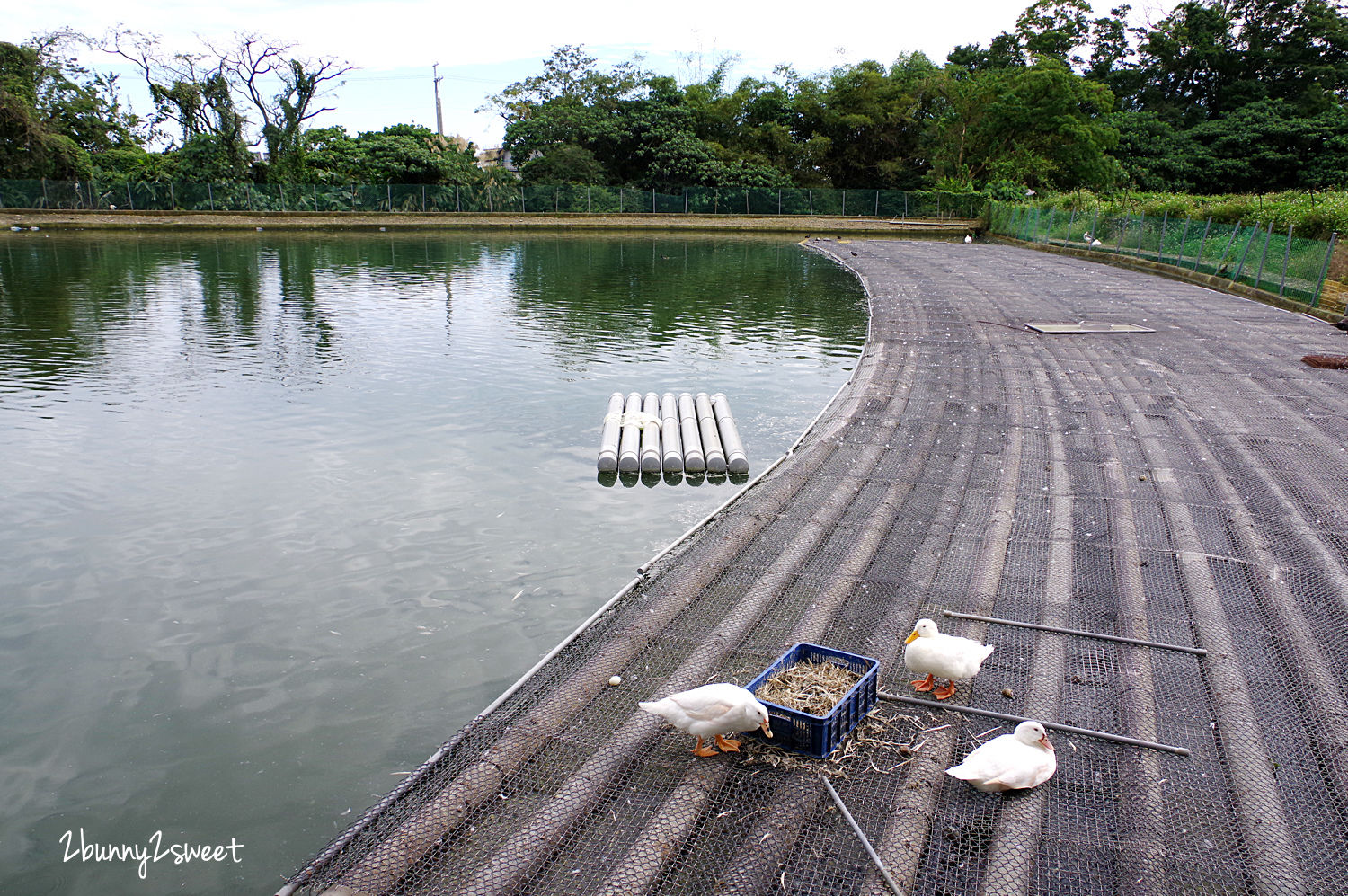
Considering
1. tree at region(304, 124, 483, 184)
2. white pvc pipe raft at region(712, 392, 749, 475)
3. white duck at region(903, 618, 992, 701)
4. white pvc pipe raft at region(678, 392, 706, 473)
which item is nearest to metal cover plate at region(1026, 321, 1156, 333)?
white pvc pipe raft at region(712, 392, 749, 475)

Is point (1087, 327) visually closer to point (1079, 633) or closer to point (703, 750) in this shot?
→ point (1079, 633)

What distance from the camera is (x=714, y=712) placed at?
14.1 feet

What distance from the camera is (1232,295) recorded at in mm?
20875

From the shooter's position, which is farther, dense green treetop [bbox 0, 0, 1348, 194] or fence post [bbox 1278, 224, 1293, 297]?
dense green treetop [bbox 0, 0, 1348, 194]

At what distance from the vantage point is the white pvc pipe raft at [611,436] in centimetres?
1035

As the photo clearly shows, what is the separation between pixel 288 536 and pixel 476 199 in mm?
45656

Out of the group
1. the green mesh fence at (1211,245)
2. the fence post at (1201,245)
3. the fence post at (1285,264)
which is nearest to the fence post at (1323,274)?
the green mesh fence at (1211,245)

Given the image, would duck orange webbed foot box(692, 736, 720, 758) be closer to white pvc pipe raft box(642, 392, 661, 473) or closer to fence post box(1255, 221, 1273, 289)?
white pvc pipe raft box(642, 392, 661, 473)

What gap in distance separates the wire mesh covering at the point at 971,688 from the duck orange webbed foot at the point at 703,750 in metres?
0.07

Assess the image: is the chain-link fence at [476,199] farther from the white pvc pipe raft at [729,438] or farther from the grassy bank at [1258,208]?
the white pvc pipe raft at [729,438]

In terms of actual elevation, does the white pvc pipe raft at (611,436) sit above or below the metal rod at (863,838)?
above

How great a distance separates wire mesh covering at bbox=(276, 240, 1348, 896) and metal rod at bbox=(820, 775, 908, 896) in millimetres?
41

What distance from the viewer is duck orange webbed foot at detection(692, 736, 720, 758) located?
14.7ft

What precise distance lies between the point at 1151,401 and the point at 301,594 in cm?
1037
